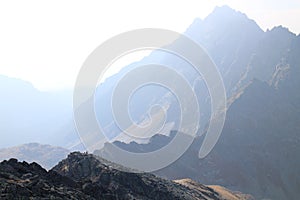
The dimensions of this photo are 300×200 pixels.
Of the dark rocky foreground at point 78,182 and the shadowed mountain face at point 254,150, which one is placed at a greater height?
the shadowed mountain face at point 254,150

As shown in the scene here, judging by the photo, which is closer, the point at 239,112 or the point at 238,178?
the point at 238,178

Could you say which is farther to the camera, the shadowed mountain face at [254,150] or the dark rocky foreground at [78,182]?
the shadowed mountain face at [254,150]

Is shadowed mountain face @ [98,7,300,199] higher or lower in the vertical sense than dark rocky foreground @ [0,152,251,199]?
higher

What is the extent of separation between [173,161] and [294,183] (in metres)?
40.8

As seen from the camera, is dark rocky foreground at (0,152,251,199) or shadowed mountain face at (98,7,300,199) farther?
shadowed mountain face at (98,7,300,199)

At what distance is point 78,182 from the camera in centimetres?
5069

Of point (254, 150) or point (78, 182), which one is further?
point (254, 150)

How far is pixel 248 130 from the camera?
587ft

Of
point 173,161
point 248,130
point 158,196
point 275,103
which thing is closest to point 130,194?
point 158,196

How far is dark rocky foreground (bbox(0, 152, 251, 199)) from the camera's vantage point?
39.6 metres

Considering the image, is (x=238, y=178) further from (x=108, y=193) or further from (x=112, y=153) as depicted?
(x=108, y=193)

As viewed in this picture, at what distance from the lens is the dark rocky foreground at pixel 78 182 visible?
1561 inches

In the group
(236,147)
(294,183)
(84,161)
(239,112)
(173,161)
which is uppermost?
(239,112)

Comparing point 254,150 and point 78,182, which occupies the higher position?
point 254,150
